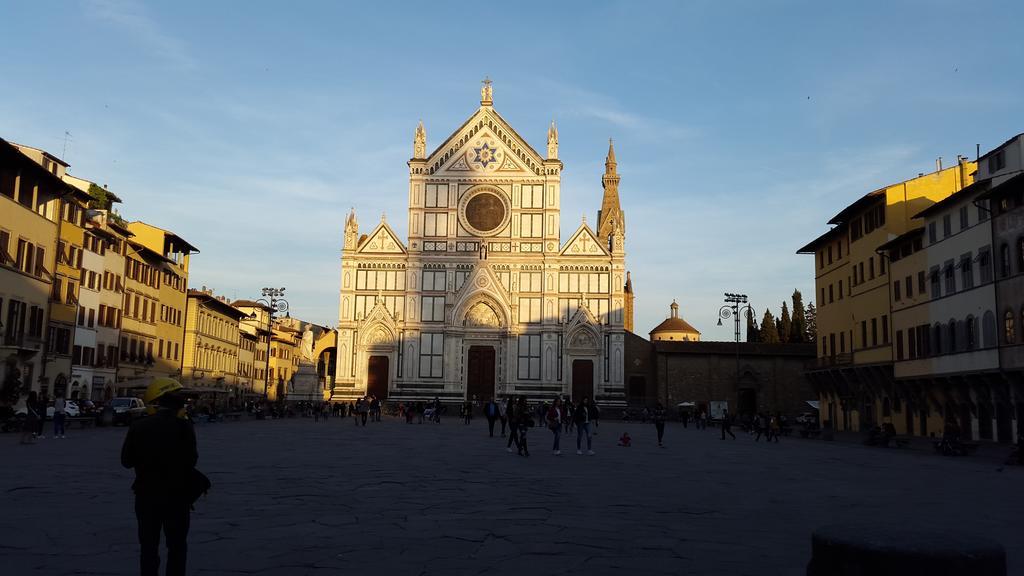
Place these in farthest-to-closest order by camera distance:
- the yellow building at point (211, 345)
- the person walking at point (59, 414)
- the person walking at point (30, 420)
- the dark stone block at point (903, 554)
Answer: the yellow building at point (211, 345), the person walking at point (59, 414), the person walking at point (30, 420), the dark stone block at point (903, 554)

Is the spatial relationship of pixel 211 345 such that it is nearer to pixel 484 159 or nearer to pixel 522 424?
pixel 484 159

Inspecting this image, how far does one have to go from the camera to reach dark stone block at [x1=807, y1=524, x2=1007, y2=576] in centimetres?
461

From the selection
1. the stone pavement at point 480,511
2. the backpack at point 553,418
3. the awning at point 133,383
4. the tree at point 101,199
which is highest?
the tree at point 101,199

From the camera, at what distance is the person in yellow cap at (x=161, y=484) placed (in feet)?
18.6

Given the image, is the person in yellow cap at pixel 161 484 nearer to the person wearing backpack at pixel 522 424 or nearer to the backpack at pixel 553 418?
the person wearing backpack at pixel 522 424

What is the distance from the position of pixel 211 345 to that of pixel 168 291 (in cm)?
908

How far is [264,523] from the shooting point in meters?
9.34

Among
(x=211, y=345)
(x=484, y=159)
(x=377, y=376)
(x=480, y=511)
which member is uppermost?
(x=484, y=159)

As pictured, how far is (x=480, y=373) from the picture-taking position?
204ft

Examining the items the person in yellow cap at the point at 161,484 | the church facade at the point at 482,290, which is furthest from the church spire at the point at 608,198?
the person in yellow cap at the point at 161,484

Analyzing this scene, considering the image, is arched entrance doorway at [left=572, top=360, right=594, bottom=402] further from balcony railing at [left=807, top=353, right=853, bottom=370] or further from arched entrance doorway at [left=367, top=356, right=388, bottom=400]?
balcony railing at [left=807, top=353, right=853, bottom=370]

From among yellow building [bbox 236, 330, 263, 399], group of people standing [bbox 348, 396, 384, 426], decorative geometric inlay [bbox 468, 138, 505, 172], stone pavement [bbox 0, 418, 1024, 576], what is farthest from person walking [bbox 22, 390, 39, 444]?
yellow building [bbox 236, 330, 263, 399]

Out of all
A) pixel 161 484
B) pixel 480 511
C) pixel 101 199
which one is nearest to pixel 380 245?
pixel 101 199

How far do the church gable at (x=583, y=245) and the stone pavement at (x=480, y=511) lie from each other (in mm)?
42660
